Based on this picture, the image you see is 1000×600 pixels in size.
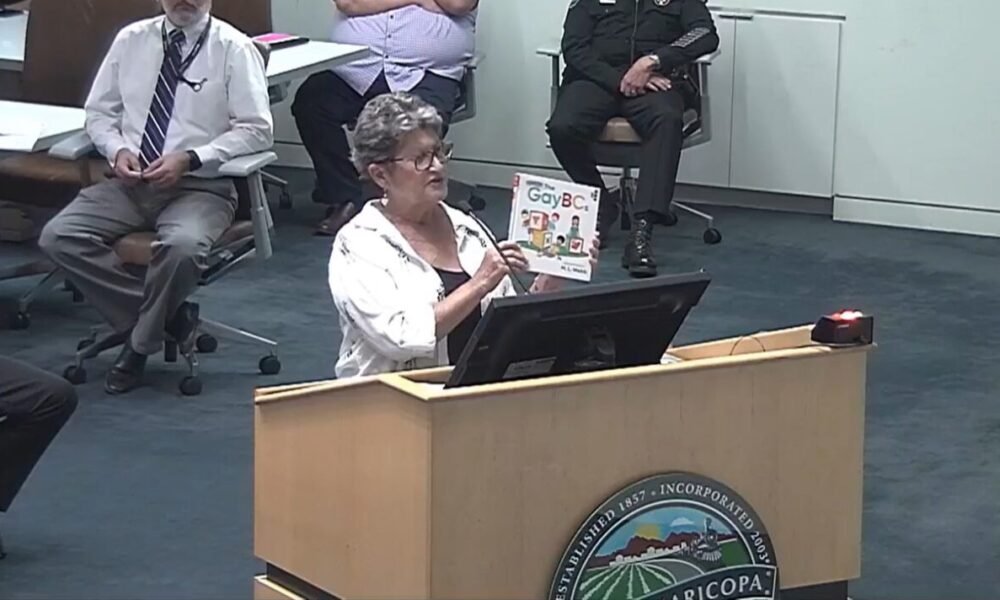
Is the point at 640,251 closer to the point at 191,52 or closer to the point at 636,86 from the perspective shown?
the point at 636,86

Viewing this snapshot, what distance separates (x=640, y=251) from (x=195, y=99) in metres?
1.93

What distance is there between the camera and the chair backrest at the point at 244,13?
6.65 metres

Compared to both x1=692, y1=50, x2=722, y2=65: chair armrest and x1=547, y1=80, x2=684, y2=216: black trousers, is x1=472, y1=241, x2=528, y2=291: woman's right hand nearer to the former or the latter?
x1=547, y1=80, x2=684, y2=216: black trousers

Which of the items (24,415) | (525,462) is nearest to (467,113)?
(24,415)

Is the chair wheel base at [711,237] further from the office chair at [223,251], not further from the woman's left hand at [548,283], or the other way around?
the woman's left hand at [548,283]

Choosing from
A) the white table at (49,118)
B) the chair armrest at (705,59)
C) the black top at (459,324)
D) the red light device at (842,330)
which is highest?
the chair armrest at (705,59)

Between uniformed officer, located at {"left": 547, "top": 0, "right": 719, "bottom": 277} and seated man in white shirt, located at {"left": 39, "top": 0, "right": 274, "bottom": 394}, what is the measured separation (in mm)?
1751

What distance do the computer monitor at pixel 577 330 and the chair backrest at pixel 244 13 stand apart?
13.6ft

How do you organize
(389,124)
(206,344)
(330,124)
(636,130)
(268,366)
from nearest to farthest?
(389,124) < (268,366) < (206,344) < (636,130) < (330,124)

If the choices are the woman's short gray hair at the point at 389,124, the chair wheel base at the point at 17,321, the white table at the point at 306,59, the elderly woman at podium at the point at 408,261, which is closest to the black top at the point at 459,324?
the elderly woman at podium at the point at 408,261

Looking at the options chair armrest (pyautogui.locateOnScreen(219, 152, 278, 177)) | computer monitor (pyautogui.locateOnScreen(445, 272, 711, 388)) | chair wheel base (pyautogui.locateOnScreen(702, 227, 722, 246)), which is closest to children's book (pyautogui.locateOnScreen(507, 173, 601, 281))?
computer monitor (pyautogui.locateOnScreen(445, 272, 711, 388))

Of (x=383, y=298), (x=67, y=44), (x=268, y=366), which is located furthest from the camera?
A: (x=67, y=44)

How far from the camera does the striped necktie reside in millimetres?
5410

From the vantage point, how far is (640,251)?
22.0ft
